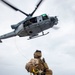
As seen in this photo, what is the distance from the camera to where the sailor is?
20.7 ft

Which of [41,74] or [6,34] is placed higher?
[6,34]

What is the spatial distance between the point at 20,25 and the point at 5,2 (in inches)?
175

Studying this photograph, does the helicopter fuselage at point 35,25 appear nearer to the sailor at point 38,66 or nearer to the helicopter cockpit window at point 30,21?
the helicopter cockpit window at point 30,21

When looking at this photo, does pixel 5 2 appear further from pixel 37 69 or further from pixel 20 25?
pixel 37 69

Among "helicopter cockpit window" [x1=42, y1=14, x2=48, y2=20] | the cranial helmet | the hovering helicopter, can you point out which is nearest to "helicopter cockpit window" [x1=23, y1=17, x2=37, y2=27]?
the hovering helicopter

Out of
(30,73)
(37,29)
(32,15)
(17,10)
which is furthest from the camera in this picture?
(32,15)

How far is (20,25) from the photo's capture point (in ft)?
125

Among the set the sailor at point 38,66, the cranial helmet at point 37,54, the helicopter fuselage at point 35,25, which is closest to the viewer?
the sailor at point 38,66

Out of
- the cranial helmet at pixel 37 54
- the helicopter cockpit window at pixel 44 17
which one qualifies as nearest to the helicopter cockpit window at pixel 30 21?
the helicopter cockpit window at pixel 44 17

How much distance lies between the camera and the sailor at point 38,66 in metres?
6.29

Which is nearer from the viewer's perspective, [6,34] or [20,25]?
[20,25]

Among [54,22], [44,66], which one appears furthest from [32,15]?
[44,66]

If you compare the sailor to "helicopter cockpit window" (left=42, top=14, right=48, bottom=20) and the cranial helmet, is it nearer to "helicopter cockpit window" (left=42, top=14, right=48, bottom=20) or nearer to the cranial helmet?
the cranial helmet

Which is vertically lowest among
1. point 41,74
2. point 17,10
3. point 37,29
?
point 41,74
